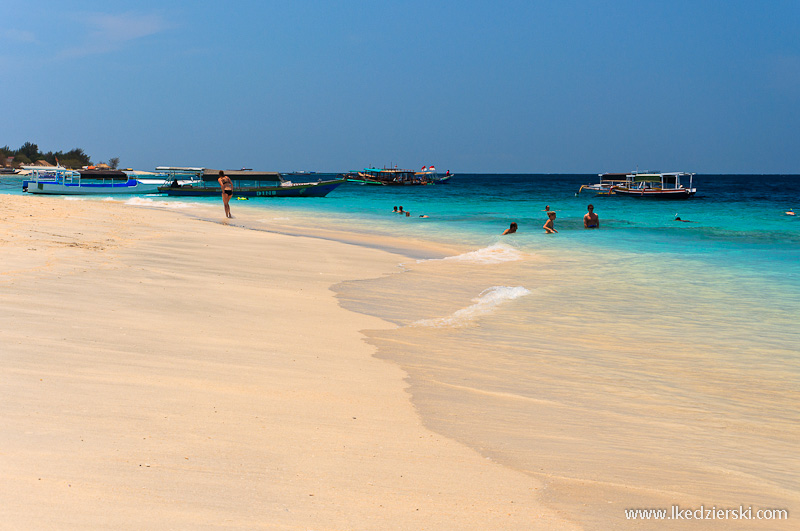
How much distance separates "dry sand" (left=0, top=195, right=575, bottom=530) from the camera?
319 cm

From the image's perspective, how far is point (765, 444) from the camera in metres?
5.13

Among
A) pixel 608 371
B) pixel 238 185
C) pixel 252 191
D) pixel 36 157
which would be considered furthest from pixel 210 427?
pixel 36 157

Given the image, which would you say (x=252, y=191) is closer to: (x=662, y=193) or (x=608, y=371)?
(x=662, y=193)

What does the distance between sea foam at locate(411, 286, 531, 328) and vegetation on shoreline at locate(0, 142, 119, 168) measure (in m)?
129

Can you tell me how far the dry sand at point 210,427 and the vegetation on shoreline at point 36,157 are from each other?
132255 millimetres

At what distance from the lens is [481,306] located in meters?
10.7

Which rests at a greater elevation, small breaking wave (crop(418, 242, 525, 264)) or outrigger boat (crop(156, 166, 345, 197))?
outrigger boat (crop(156, 166, 345, 197))

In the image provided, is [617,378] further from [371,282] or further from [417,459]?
[371,282]

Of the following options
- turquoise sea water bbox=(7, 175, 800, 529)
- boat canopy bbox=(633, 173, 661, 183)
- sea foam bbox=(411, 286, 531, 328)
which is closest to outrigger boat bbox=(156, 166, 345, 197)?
boat canopy bbox=(633, 173, 661, 183)

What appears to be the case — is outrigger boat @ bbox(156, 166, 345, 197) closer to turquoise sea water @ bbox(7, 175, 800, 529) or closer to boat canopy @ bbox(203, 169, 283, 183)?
boat canopy @ bbox(203, 169, 283, 183)

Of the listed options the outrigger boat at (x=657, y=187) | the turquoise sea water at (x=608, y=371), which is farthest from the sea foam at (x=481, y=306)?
the outrigger boat at (x=657, y=187)

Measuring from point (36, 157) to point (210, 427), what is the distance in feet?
511

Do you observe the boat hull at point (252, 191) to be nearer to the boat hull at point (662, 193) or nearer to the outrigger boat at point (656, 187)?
the boat hull at point (662, 193)

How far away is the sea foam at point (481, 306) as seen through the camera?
9.18m
